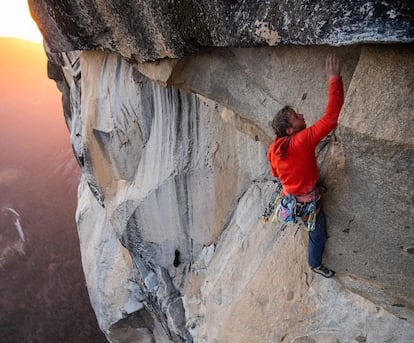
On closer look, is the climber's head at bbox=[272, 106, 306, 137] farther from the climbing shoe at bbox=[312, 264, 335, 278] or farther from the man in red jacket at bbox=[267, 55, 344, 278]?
the climbing shoe at bbox=[312, 264, 335, 278]

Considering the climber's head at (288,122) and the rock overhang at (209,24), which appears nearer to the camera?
the rock overhang at (209,24)

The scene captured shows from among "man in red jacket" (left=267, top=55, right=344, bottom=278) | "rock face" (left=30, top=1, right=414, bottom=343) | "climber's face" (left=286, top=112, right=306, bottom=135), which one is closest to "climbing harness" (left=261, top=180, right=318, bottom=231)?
Result: "man in red jacket" (left=267, top=55, right=344, bottom=278)

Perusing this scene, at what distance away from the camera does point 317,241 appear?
3820mm

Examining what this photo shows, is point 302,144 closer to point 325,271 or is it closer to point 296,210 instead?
point 296,210

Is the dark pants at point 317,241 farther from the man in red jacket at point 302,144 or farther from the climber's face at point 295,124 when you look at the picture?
the climber's face at point 295,124

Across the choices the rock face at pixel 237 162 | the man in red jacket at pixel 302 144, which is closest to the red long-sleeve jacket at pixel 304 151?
the man in red jacket at pixel 302 144

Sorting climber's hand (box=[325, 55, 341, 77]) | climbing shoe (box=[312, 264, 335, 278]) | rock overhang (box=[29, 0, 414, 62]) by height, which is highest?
rock overhang (box=[29, 0, 414, 62])

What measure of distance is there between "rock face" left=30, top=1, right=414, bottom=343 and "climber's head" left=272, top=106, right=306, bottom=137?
0.34 meters

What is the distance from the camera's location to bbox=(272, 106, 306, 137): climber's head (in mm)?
3084

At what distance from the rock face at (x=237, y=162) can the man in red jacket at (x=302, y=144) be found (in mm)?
108

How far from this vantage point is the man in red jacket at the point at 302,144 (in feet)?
9.52

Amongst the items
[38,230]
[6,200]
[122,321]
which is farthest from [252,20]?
[6,200]

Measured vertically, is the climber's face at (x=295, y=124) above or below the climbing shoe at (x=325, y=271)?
above

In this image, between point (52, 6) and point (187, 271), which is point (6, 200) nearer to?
point (187, 271)
